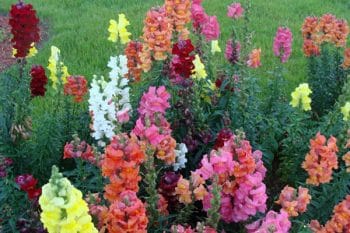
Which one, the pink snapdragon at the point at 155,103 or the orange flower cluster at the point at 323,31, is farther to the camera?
the orange flower cluster at the point at 323,31

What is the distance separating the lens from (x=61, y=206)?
194 centimetres

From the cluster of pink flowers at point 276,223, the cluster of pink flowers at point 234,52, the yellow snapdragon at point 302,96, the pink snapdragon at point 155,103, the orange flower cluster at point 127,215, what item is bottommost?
the cluster of pink flowers at point 276,223

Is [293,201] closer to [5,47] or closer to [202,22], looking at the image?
[202,22]

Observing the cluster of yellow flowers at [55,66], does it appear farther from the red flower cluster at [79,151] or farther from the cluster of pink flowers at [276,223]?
the cluster of pink flowers at [276,223]

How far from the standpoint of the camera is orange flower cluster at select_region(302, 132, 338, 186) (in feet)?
9.67

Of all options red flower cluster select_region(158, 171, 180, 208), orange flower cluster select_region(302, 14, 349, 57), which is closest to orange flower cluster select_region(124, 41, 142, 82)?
red flower cluster select_region(158, 171, 180, 208)

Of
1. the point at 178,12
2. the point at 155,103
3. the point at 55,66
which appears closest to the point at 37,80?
the point at 55,66

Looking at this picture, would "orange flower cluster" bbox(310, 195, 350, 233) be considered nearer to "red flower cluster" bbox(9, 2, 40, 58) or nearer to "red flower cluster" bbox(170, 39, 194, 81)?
"red flower cluster" bbox(170, 39, 194, 81)

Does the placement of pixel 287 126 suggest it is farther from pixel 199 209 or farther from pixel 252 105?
pixel 199 209

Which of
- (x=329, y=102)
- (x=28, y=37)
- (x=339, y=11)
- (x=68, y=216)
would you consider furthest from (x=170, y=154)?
(x=339, y=11)

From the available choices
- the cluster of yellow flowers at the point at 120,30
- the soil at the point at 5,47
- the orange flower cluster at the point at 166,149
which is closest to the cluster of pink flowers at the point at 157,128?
the orange flower cluster at the point at 166,149

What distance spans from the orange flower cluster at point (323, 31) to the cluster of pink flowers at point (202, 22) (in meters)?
0.96

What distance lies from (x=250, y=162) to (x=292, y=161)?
1364 millimetres

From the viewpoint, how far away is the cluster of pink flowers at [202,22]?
4207mm
